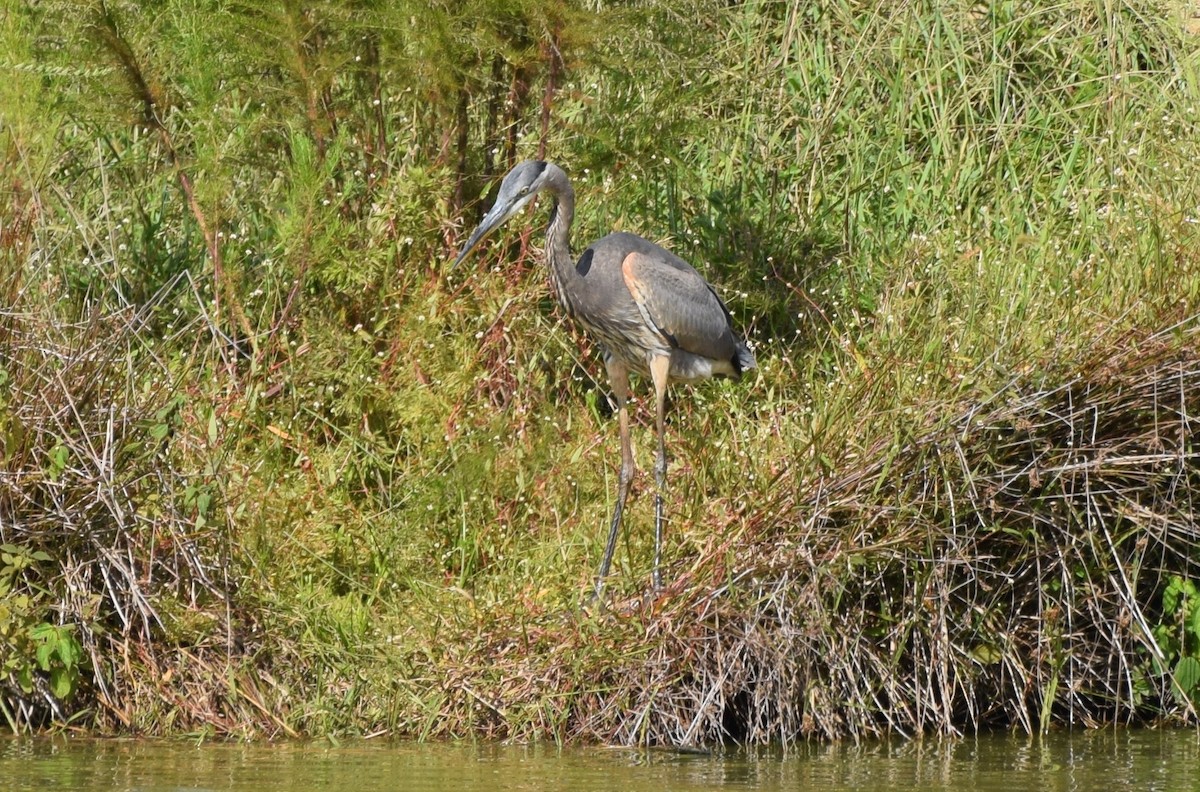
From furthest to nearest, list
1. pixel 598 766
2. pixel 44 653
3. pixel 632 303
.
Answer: pixel 632 303 < pixel 44 653 < pixel 598 766

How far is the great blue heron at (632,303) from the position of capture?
662 cm

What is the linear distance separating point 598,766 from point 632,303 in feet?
7.33

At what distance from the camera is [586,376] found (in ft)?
24.1

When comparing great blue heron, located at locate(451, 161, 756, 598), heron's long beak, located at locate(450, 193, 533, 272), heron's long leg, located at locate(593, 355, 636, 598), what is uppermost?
heron's long beak, located at locate(450, 193, 533, 272)

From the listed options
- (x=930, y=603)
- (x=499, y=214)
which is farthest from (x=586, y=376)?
(x=930, y=603)

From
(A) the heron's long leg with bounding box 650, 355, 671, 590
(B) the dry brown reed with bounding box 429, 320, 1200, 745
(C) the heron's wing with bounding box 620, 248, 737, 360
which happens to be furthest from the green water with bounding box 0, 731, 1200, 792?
(C) the heron's wing with bounding box 620, 248, 737, 360

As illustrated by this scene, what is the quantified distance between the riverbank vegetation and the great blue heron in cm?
27

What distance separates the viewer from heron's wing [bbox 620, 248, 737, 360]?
6.65 m

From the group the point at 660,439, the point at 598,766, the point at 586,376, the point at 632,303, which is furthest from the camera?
the point at 586,376

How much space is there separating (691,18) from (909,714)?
364 cm

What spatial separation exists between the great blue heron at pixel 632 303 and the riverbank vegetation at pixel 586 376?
0.90ft

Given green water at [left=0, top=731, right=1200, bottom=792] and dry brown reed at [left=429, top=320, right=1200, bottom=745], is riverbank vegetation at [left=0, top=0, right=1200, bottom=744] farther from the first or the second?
green water at [left=0, top=731, right=1200, bottom=792]

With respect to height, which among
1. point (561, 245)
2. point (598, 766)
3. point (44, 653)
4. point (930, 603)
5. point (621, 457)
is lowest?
point (598, 766)

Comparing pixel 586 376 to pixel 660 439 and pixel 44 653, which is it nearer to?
pixel 660 439
